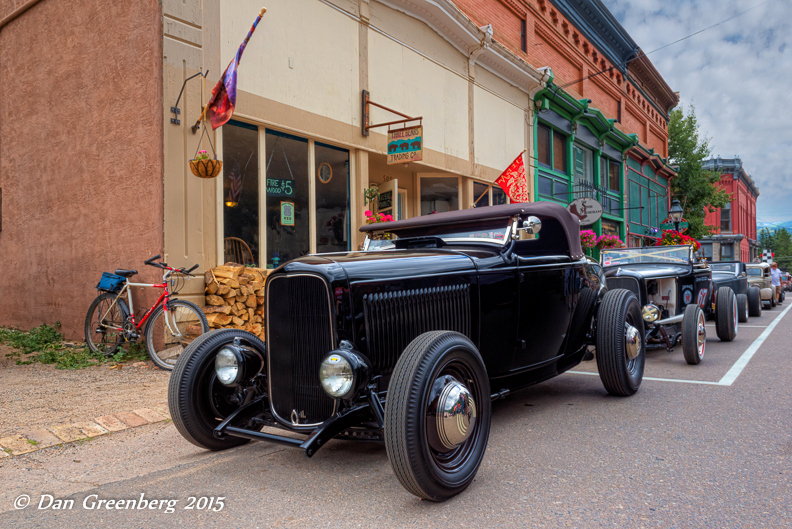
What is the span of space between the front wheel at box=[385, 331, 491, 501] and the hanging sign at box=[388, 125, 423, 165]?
6.72 metres

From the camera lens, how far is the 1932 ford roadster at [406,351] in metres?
2.69

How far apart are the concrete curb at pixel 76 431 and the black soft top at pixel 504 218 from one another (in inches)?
94.7

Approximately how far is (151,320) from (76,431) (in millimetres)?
2485

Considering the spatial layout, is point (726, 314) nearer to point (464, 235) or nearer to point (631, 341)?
point (631, 341)

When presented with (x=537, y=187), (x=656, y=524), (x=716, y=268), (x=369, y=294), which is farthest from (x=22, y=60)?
(x=716, y=268)

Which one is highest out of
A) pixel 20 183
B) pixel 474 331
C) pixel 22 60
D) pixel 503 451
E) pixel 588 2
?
pixel 588 2

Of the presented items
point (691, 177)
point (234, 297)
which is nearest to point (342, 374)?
point (234, 297)

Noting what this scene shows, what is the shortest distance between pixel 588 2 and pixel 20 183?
18.2 meters

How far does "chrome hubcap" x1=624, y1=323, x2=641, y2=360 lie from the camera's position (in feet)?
15.1

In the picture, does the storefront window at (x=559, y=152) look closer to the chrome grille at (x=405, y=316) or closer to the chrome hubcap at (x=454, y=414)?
the chrome grille at (x=405, y=316)

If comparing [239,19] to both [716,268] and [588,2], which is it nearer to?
[716,268]

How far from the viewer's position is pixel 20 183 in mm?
8961

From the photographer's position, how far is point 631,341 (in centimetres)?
461

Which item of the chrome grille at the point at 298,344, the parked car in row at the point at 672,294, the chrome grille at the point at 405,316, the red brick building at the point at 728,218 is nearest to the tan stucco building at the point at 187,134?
the chrome grille at the point at 298,344
